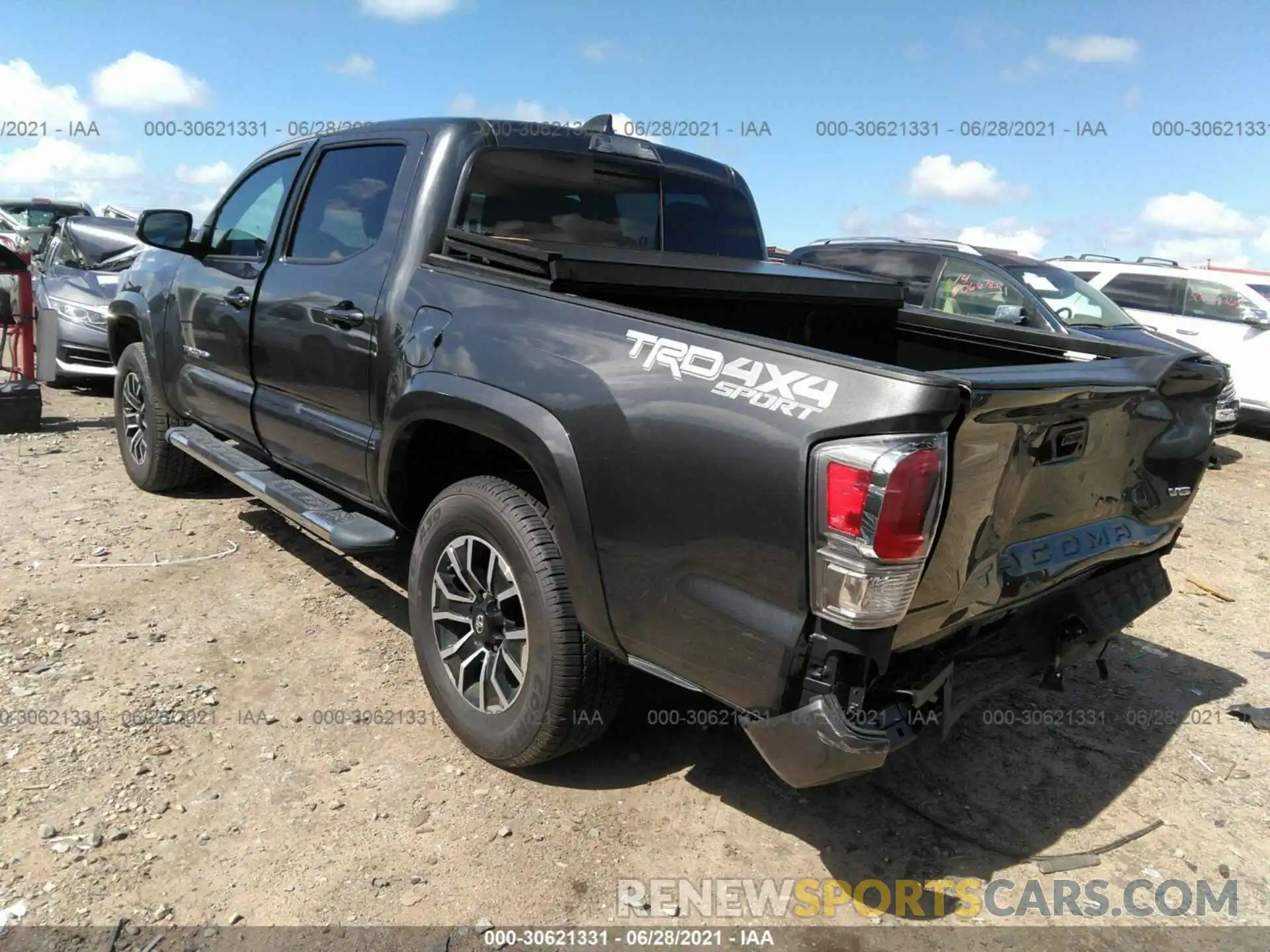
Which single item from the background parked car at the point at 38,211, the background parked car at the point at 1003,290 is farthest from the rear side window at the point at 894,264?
the background parked car at the point at 38,211

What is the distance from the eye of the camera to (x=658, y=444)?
86.1 inches

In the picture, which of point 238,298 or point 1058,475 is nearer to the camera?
point 1058,475

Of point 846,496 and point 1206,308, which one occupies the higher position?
point 1206,308

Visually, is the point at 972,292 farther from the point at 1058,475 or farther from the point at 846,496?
the point at 846,496

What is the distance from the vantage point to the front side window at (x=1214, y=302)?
9.98 m

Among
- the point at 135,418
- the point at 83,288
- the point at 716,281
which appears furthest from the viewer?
the point at 83,288

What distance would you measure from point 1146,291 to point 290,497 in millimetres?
10391

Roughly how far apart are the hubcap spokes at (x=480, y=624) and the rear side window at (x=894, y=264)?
5.67 m

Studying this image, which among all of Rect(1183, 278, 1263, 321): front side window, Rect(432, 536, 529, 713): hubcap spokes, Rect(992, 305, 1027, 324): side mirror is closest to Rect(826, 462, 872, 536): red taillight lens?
Rect(432, 536, 529, 713): hubcap spokes

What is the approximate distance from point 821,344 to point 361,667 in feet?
7.51

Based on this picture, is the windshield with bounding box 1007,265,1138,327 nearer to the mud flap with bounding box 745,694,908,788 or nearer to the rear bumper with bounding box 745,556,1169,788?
the rear bumper with bounding box 745,556,1169,788

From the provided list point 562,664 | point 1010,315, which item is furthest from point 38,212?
point 562,664

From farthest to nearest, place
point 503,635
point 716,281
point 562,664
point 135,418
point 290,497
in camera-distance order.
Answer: point 135,418
point 290,497
point 716,281
point 503,635
point 562,664

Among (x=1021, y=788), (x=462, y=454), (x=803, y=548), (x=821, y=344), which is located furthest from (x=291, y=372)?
(x=1021, y=788)
